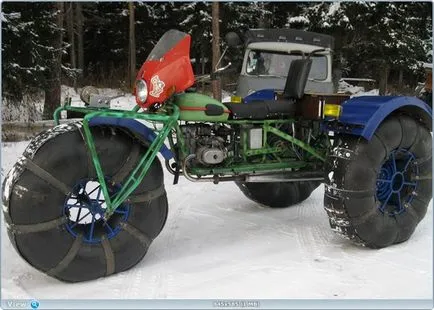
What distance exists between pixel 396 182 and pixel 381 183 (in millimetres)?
195

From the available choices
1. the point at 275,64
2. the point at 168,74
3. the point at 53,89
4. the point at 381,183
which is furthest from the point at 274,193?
the point at 53,89

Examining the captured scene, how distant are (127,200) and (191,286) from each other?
2.38 ft

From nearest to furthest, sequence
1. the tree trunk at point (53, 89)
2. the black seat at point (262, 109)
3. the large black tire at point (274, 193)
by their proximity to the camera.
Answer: the black seat at point (262, 109)
the large black tire at point (274, 193)
the tree trunk at point (53, 89)

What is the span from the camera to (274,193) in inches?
187

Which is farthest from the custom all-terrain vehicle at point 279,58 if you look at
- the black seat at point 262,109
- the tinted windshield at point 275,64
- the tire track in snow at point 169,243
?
the black seat at point 262,109

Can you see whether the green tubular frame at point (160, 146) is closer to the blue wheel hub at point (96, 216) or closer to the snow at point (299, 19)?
the blue wheel hub at point (96, 216)

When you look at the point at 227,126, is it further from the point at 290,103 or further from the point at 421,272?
the point at 421,272

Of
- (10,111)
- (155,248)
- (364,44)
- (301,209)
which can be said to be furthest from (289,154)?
(364,44)

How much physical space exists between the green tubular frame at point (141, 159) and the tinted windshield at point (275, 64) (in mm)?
5322

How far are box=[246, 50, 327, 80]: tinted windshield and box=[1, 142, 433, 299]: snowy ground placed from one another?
426cm

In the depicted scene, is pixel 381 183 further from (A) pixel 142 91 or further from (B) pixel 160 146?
(A) pixel 142 91

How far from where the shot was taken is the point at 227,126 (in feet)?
11.9

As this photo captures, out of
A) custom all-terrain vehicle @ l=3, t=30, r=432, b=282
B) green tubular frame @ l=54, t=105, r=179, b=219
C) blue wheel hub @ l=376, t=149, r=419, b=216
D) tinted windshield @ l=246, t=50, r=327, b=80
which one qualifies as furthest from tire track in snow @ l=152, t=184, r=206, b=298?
tinted windshield @ l=246, t=50, r=327, b=80

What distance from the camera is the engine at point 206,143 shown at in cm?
341
